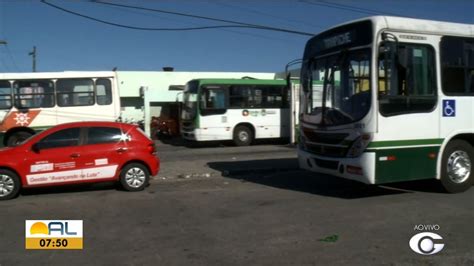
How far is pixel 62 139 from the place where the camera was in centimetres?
921

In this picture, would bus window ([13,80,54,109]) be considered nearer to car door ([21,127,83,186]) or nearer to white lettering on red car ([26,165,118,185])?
car door ([21,127,83,186])

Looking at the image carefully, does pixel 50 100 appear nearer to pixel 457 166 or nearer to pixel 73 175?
pixel 73 175

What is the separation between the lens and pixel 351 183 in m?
10.0

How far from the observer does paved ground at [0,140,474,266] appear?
5.21 metres

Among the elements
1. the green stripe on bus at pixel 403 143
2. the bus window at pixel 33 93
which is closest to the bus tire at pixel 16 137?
the bus window at pixel 33 93

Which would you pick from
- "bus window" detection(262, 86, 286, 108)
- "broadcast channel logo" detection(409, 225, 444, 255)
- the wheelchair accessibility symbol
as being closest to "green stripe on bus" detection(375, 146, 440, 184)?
the wheelchair accessibility symbol

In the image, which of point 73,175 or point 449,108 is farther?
point 73,175

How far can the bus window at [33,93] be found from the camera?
16891mm

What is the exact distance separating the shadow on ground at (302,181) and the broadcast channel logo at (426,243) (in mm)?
2623

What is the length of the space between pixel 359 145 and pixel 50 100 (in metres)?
13.2

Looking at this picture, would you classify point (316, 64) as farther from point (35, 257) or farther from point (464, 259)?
point (35, 257)

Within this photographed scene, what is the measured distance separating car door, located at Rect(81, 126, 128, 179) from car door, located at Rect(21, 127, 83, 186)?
176mm

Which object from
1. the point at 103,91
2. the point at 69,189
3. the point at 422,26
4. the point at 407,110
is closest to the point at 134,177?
the point at 69,189

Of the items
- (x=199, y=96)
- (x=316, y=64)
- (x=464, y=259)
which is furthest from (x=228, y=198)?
(x=199, y=96)
